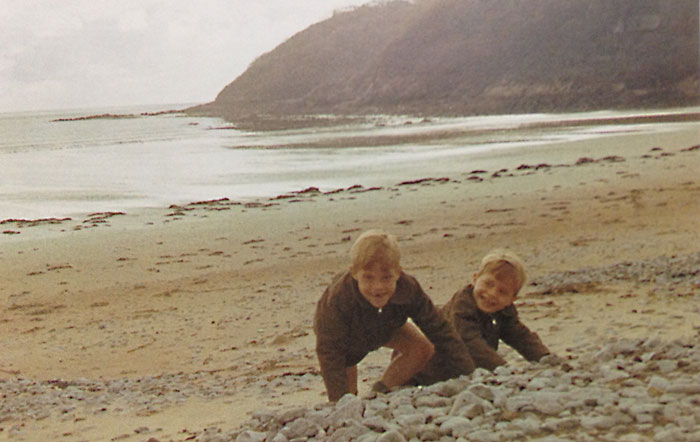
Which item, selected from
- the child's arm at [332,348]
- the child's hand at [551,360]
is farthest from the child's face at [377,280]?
the child's hand at [551,360]

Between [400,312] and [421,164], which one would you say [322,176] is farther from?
[400,312]

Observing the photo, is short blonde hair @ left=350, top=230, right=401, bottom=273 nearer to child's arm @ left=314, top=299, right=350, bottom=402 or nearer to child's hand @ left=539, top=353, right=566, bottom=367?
child's arm @ left=314, top=299, right=350, bottom=402

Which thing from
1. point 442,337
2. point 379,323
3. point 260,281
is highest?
point 379,323

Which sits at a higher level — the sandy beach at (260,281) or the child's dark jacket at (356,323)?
the child's dark jacket at (356,323)

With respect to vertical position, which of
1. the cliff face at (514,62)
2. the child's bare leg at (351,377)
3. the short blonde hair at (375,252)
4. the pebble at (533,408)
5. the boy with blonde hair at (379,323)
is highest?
the cliff face at (514,62)

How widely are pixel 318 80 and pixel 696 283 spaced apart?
78156mm

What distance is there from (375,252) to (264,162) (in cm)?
1975

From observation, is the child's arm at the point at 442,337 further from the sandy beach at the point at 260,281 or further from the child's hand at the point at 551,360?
the sandy beach at the point at 260,281

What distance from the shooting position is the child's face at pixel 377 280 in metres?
3.47

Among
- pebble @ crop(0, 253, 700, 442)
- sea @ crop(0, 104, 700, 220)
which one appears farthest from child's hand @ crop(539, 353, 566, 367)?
sea @ crop(0, 104, 700, 220)

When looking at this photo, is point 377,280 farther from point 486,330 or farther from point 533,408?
point 486,330

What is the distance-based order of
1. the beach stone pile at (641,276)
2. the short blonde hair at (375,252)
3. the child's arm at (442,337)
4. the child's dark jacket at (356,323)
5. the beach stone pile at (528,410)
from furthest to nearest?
the beach stone pile at (641,276) → the child's arm at (442,337) → the child's dark jacket at (356,323) → the short blonde hair at (375,252) → the beach stone pile at (528,410)

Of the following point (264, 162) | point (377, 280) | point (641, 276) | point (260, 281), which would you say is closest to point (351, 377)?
point (377, 280)

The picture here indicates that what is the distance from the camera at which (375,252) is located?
11.4ft
